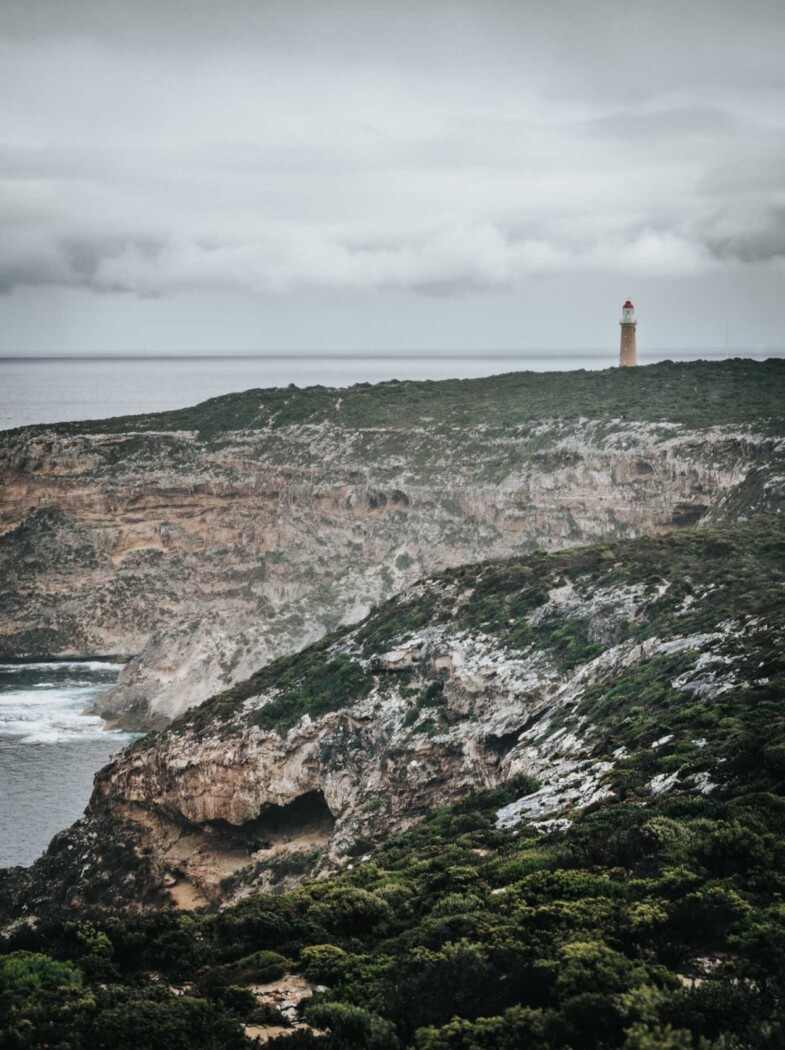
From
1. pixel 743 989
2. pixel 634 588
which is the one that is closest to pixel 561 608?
pixel 634 588

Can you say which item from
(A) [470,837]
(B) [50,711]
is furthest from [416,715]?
(B) [50,711]

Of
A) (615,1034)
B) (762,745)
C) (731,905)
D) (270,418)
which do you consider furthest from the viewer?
(270,418)

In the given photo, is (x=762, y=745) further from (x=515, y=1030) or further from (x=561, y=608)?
(x=561, y=608)

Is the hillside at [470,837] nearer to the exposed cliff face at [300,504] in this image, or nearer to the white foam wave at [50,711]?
the white foam wave at [50,711]

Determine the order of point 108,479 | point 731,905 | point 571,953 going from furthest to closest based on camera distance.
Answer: point 108,479 → point 731,905 → point 571,953

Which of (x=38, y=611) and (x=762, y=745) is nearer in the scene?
(x=762, y=745)
